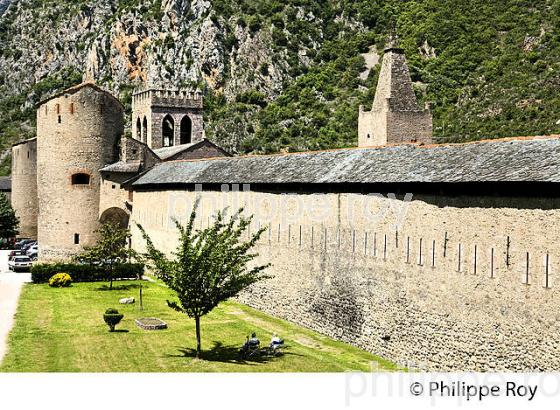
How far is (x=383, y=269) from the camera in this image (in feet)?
66.2

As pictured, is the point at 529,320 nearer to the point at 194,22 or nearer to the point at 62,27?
the point at 194,22

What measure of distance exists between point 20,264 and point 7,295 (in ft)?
29.0

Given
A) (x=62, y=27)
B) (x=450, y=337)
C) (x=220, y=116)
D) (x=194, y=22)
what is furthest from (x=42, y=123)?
(x=62, y=27)

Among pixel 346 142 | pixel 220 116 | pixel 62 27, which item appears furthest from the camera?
pixel 62 27

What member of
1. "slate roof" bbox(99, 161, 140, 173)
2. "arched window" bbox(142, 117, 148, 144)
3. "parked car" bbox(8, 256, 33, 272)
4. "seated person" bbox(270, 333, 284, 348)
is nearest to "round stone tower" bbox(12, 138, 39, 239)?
"arched window" bbox(142, 117, 148, 144)

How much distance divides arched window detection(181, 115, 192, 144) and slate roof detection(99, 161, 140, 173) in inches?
560

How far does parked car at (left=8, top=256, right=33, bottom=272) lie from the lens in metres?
37.0

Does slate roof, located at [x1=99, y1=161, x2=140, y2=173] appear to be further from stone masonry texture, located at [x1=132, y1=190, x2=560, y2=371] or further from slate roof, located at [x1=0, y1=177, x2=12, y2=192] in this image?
slate roof, located at [x1=0, y1=177, x2=12, y2=192]

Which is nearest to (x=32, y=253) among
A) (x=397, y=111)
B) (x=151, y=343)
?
(x=397, y=111)

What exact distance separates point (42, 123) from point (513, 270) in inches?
1214

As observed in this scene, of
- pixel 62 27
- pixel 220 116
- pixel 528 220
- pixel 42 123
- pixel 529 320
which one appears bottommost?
pixel 529 320

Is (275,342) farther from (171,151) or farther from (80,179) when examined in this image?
(171,151)

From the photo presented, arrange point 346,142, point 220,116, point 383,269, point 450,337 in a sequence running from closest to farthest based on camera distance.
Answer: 1. point 450,337
2. point 383,269
3. point 346,142
4. point 220,116

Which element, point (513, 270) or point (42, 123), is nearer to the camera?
point (513, 270)
